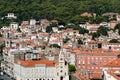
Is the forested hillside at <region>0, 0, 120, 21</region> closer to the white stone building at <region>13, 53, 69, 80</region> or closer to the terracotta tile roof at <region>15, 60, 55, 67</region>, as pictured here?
the terracotta tile roof at <region>15, 60, 55, 67</region>

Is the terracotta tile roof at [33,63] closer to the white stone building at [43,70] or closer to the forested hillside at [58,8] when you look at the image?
the white stone building at [43,70]

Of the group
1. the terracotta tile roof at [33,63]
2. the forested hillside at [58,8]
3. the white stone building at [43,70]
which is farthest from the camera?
the forested hillside at [58,8]

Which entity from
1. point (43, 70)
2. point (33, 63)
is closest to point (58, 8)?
point (33, 63)

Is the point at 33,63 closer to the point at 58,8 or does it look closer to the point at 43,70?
the point at 43,70

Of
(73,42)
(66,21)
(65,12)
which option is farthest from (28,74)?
(65,12)

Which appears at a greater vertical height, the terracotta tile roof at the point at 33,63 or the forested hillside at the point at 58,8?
the terracotta tile roof at the point at 33,63

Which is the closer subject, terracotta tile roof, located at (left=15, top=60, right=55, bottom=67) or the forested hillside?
terracotta tile roof, located at (left=15, top=60, right=55, bottom=67)

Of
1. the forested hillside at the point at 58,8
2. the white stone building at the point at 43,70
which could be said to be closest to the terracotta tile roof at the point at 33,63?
the white stone building at the point at 43,70

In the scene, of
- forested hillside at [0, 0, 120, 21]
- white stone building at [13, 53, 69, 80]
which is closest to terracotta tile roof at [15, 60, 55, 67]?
white stone building at [13, 53, 69, 80]
